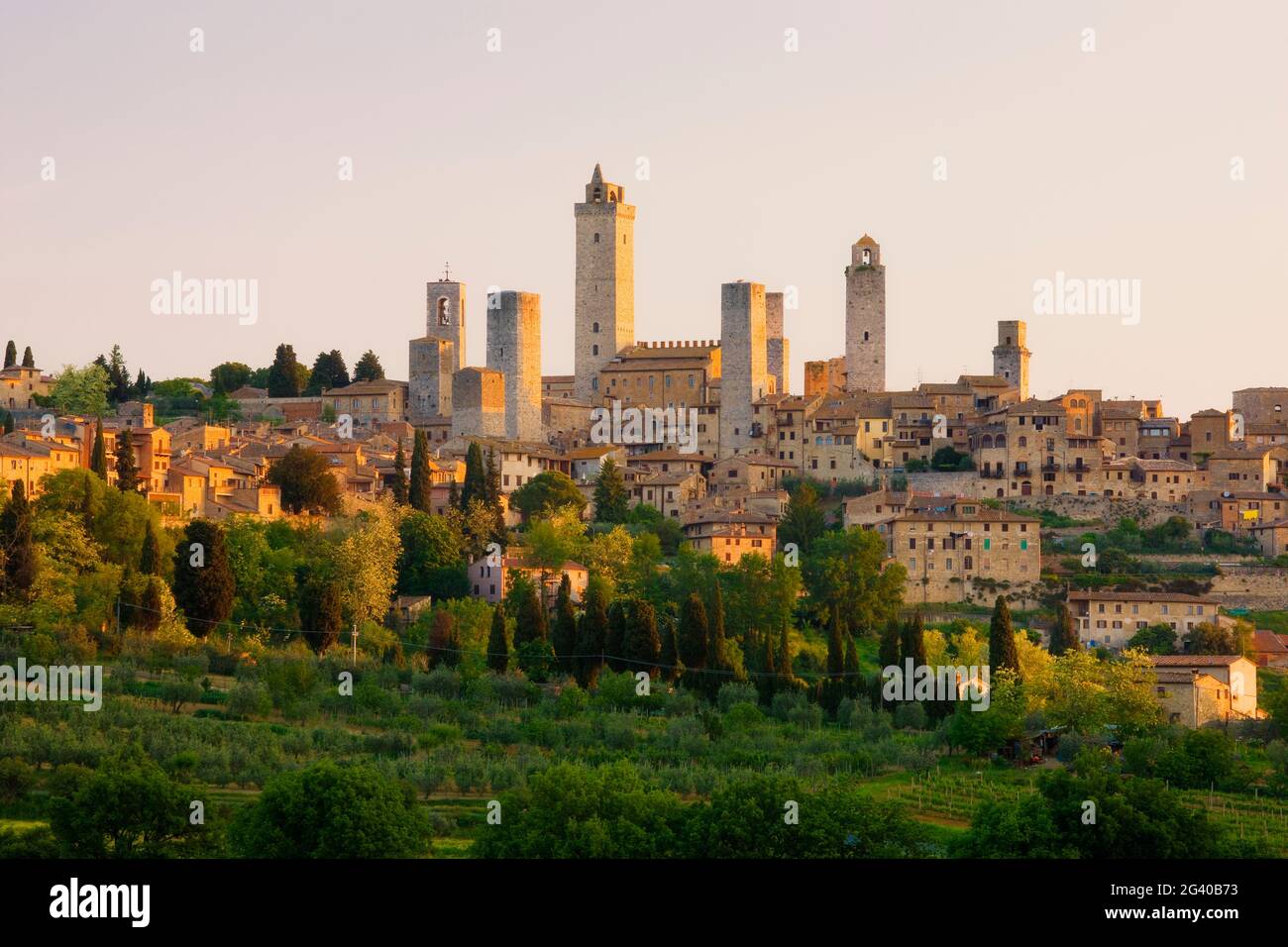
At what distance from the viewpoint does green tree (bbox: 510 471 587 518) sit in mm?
71500

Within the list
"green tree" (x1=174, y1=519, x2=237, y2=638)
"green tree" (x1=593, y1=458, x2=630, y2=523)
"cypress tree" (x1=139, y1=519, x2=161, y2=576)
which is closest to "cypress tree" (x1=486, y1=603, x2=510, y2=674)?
"green tree" (x1=174, y1=519, x2=237, y2=638)

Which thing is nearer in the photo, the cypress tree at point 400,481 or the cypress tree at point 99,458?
the cypress tree at point 99,458

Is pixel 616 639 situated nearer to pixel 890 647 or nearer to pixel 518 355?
pixel 890 647

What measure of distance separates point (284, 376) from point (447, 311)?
22.3 feet

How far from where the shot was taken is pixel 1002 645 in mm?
55531

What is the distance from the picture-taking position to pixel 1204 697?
5538 centimetres

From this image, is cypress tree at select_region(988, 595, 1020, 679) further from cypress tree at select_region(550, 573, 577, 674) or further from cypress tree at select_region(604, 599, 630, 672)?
cypress tree at select_region(550, 573, 577, 674)

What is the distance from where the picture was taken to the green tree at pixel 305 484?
67688 millimetres

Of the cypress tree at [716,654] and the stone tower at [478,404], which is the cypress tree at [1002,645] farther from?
the stone tower at [478,404]

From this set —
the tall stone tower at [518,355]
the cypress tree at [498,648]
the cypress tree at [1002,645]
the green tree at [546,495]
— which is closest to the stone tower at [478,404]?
the tall stone tower at [518,355]

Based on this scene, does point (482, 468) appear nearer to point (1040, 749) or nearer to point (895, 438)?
point (895, 438)

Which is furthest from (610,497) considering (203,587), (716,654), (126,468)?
(203,587)

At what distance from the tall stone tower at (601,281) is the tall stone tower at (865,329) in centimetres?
801
